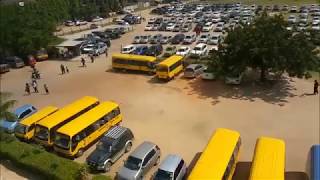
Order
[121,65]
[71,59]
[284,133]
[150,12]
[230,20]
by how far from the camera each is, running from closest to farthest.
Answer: [284,133]
[121,65]
[71,59]
[230,20]
[150,12]

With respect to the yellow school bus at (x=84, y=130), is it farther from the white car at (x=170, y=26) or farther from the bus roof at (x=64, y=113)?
the white car at (x=170, y=26)

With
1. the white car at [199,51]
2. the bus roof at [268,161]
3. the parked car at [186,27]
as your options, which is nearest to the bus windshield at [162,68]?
the white car at [199,51]

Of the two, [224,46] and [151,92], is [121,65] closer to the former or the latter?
[151,92]

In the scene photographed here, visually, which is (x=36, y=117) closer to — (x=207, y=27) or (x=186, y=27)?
(x=207, y=27)

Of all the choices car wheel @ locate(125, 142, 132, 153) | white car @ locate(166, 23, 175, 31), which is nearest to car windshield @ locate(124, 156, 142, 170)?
car wheel @ locate(125, 142, 132, 153)

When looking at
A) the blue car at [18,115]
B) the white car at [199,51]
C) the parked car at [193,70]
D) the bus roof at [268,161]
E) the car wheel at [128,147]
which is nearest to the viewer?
the bus roof at [268,161]

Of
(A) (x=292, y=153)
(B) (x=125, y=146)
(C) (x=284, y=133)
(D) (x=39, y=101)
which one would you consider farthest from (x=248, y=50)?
(D) (x=39, y=101)
